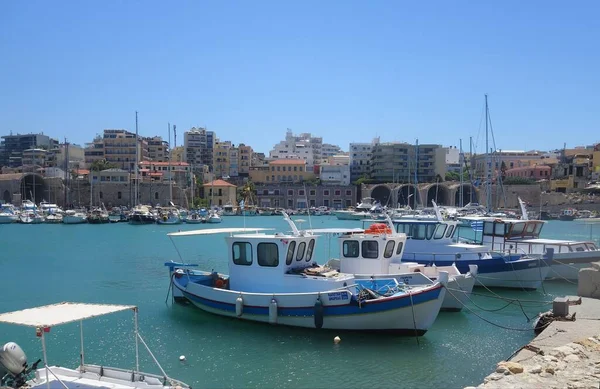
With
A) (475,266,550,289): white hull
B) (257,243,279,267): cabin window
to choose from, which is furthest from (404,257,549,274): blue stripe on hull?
(257,243,279,267): cabin window

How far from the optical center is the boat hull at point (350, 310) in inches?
608

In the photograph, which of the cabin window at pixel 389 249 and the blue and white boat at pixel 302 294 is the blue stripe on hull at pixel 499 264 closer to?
the cabin window at pixel 389 249

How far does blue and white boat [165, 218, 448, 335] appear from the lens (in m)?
15.6

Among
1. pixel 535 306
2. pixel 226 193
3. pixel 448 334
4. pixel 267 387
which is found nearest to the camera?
pixel 267 387

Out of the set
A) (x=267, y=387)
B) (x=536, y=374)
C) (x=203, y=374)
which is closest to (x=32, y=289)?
(x=203, y=374)

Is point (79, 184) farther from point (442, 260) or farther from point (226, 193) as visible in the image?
point (442, 260)

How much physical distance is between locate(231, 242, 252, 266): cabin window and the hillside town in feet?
213

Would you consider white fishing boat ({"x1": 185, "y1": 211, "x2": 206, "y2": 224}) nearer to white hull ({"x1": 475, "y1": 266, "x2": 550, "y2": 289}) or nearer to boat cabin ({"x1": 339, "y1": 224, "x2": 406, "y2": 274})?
white hull ({"x1": 475, "y1": 266, "x2": 550, "y2": 289})

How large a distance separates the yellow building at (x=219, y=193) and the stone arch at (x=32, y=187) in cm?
2628

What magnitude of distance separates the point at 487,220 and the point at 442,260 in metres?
4.89

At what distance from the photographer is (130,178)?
92.0 m

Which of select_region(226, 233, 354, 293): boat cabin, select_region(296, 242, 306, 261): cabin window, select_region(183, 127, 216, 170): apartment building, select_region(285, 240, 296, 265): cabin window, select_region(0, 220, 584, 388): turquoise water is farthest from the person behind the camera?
select_region(183, 127, 216, 170): apartment building

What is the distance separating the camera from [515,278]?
77.6 ft

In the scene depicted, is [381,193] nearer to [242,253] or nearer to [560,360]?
[242,253]
